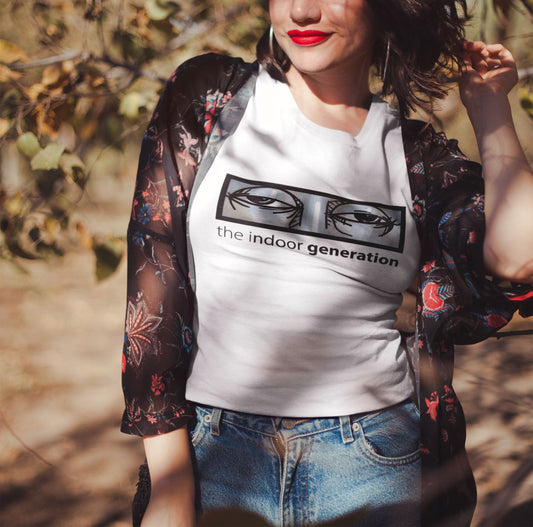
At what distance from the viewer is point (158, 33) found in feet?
6.72

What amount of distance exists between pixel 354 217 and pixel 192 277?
0.32 m

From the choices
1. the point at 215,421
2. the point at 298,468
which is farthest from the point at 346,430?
the point at 215,421

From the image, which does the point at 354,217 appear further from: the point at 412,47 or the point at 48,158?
the point at 48,158

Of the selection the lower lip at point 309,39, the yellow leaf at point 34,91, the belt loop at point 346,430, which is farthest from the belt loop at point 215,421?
the yellow leaf at point 34,91

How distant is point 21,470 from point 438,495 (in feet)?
7.52

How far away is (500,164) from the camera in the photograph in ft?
3.75

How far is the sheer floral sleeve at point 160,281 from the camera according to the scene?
1.11m

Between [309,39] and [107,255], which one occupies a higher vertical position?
[309,39]

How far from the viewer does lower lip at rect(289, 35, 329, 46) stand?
1096 mm

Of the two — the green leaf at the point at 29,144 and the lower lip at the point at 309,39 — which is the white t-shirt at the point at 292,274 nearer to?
the lower lip at the point at 309,39

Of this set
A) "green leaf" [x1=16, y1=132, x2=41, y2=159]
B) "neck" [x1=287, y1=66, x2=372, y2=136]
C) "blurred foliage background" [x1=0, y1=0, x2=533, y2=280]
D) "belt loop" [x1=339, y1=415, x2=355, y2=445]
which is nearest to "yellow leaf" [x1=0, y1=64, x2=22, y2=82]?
"blurred foliage background" [x1=0, y1=0, x2=533, y2=280]

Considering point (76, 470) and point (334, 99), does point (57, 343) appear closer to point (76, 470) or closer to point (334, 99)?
point (76, 470)

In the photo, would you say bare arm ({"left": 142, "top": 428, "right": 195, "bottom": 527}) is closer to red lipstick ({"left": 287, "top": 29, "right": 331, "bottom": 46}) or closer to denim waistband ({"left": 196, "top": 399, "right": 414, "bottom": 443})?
denim waistband ({"left": 196, "top": 399, "right": 414, "bottom": 443})

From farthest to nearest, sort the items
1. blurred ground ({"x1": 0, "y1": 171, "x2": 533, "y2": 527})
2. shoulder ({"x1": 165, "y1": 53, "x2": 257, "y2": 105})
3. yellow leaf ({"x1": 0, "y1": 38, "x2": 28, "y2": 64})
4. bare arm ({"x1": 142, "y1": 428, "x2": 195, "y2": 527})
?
blurred ground ({"x1": 0, "y1": 171, "x2": 533, "y2": 527}) < yellow leaf ({"x1": 0, "y1": 38, "x2": 28, "y2": 64}) < shoulder ({"x1": 165, "y1": 53, "x2": 257, "y2": 105}) < bare arm ({"x1": 142, "y1": 428, "x2": 195, "y2": 527})
